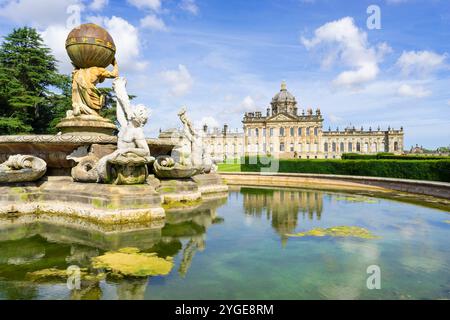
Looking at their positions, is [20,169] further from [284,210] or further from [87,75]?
[284,210]

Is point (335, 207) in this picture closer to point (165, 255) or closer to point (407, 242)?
point (407, 242)

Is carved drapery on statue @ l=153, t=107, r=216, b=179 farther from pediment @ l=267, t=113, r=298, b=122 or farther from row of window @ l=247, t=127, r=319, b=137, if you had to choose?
pediment @ l=267, t=113, r=298, b=122

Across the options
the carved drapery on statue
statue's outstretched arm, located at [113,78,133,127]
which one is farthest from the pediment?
statue's outstretched arm, located at [113,78,133,127]

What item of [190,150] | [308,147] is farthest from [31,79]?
[308,147]

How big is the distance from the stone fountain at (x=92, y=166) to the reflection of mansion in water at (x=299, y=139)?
70.1 metres

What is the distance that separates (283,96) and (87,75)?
80.5 m

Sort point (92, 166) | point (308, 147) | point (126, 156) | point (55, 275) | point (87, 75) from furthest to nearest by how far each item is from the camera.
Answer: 1. point (308, 147)
2. point (87, 75)
3. point (92, 166)
4. point (126, 156)
5. point (55, 275)

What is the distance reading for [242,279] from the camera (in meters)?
3.84

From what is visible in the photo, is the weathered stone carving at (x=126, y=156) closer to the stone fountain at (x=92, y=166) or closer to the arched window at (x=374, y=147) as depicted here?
the stone fountain at (x=92, y=166)

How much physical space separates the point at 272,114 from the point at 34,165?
77527 millimetres

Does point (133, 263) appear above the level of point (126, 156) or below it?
below

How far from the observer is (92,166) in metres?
7.52

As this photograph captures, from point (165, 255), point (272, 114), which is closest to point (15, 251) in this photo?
point (165, 255)

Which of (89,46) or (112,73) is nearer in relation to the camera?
(89,46)
